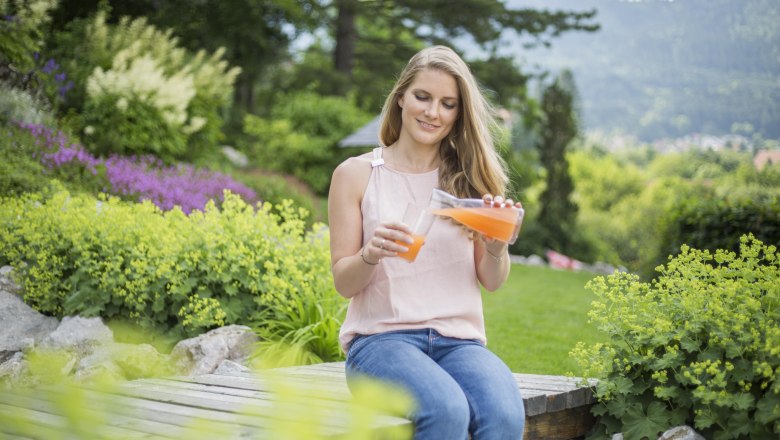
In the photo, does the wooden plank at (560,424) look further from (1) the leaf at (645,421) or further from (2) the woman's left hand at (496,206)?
(2) the woman's left hand at (496,206)

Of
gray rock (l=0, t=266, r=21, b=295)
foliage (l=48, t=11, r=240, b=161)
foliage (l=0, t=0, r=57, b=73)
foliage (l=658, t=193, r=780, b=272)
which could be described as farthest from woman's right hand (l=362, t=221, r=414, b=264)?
foliage (l=48, t=11, r=240, b=161)

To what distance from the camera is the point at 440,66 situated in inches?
108

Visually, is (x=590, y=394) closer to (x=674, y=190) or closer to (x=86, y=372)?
(x=86, y=372)

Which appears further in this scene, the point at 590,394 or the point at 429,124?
the point at 590,394

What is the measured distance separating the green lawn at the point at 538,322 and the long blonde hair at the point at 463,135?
4.39ft

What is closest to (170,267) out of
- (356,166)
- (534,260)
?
(356,166)

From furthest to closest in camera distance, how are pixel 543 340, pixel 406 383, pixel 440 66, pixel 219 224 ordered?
pixel 543 340
pixel 219 224
pixel 440 66
pixel 406 383

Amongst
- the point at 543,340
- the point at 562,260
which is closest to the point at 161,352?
the point at 543,340

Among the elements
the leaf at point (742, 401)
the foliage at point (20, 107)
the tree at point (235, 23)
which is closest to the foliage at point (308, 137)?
the tree at point (235, 23)

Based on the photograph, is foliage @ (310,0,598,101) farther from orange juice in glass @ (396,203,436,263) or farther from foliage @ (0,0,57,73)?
orange juice in glass @ (396,203,436,263)

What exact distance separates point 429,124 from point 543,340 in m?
4.00

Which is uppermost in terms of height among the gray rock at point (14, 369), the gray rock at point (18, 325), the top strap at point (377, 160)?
the top strap at point (377, 160)

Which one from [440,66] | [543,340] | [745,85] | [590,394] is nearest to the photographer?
[440,66]

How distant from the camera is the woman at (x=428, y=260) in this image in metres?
2.42
